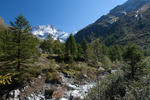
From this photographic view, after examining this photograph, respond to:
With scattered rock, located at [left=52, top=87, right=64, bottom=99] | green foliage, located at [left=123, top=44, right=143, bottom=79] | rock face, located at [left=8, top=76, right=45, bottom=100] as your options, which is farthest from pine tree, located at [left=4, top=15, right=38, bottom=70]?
green foliage, located at [left=123, top=44, right=143, bottom=79]

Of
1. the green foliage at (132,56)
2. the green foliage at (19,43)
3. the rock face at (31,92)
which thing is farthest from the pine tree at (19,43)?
the green foliage at (132,56)

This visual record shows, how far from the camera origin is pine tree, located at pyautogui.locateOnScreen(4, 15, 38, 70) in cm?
1028

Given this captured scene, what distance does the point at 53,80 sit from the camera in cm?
1266

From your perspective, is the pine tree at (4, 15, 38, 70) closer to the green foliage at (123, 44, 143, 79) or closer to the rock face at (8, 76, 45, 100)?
the rock face at (8, 76, 45, 100)

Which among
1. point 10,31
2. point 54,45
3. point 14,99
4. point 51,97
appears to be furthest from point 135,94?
point 54,45

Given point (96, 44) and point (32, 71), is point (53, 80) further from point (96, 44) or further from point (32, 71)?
point (96, 44)

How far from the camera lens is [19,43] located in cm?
1036

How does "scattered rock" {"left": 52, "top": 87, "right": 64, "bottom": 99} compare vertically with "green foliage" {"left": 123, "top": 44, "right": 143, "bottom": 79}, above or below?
below

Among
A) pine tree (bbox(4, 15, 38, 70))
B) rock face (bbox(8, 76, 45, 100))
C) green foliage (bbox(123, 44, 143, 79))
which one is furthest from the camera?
pine tree (bbox(4, 15, 38, 70))

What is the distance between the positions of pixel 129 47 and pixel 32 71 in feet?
35.3

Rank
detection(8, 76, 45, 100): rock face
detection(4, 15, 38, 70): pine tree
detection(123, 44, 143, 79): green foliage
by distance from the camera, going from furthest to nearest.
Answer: detection(4, 15, 38, 70): pine tree → detection(8, 76, 45, 100): rock face → detection(123, 44, 143, 79): green foliage

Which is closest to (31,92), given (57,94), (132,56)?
(57,94)

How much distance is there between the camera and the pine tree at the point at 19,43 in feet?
33.7

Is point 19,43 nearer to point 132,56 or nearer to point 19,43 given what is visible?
point 19,43
